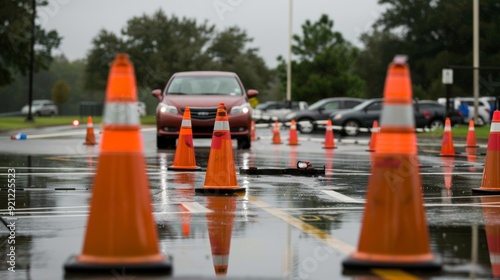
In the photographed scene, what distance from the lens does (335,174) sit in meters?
15.2

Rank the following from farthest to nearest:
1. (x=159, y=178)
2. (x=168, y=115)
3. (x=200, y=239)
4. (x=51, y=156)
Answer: (x=168, y=115) < (x=51, y=156) < (x=159, y=178) < (x=200, y=239)

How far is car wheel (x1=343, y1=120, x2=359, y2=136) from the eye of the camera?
1586 inches

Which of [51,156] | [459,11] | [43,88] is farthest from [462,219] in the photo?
[43,88]

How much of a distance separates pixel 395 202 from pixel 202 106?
16446 mm

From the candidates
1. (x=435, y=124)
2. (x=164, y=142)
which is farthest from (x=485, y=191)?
(x=435, y=124)

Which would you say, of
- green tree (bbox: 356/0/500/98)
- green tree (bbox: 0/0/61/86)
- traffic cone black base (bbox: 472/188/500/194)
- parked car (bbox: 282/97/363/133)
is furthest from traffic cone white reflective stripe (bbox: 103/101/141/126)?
green tree (bbox: 356/0/500/98)

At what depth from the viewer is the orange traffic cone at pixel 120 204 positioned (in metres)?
6.27

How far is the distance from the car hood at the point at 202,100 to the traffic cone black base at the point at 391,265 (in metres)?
16.5

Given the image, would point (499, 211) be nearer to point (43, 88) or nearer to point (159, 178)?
point (159, 178)

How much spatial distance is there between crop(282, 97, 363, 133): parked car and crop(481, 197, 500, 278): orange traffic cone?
33.7 meters

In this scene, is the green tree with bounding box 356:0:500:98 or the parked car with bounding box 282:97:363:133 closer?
the parked car with bounding box 282:97:363:133

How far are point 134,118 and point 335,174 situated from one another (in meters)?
8.66

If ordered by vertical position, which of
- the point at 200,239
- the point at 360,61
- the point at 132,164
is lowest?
Answer: the point at 200,239

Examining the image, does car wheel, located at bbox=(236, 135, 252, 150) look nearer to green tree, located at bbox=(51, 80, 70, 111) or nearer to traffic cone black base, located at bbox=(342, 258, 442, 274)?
traffic cone black base, located at bbox=(342, 258, 442, 274)
